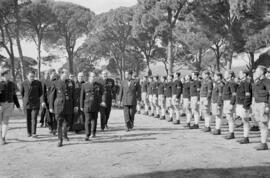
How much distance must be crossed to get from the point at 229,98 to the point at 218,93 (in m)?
0.51

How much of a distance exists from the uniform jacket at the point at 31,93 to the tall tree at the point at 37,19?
31.4m

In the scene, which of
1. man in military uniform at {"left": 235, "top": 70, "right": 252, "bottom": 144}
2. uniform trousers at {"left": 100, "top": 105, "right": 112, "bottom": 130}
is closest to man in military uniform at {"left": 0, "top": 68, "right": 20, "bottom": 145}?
uniform trousers at {"left": 100, "top": 105, "right": 112, "bottom": 130}

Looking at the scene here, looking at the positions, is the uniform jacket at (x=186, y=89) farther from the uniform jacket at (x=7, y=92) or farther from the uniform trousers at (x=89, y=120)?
the uniform jacket at (x=7, y=92)

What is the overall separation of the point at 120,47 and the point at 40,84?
38723mm

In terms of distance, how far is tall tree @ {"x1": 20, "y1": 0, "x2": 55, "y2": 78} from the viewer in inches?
1622

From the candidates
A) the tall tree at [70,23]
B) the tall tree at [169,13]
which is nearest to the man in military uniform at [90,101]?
the tall tree at [169,13]

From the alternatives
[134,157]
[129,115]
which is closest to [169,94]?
[129,115]

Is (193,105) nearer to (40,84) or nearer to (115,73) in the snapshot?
(40,84)

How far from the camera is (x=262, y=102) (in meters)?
8.61

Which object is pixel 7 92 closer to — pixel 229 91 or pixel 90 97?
pixel 90 97

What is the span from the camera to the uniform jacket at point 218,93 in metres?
10.9

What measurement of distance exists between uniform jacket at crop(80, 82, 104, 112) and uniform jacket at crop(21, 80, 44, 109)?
1.66 m

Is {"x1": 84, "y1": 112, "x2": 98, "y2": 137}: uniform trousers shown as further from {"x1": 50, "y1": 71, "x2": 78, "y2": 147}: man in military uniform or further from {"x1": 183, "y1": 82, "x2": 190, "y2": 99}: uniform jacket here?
{"x1": 183, "y1": 82, "x2": 190, "y2": 99}: uniform jacket

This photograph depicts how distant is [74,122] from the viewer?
11.9 m
